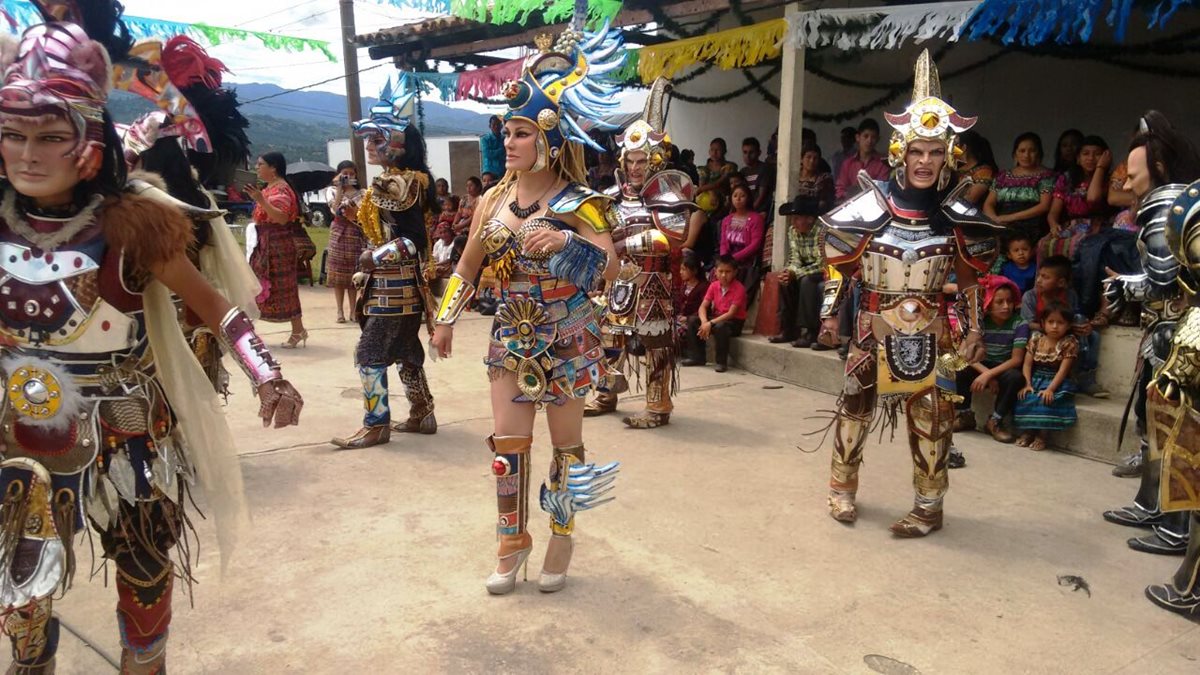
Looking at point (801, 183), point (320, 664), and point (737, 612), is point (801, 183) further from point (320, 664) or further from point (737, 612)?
point (320, 664)

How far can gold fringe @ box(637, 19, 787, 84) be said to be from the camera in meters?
7.49

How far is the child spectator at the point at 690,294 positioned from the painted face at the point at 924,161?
417 centimetres

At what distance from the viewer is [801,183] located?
27.0 feet

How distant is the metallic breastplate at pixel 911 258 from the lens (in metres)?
3.90

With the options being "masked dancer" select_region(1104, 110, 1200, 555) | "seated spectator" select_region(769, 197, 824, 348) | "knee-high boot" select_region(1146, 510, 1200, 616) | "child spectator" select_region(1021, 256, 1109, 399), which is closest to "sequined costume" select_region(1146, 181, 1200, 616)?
"knee-high boot" select_region(1146, 510, 1200, 616)

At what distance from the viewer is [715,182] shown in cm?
918

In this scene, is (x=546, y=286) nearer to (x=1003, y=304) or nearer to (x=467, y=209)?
(x=1003, y=304)

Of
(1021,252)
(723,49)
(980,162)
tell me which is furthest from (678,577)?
(723,49)

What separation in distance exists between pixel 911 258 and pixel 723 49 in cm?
456

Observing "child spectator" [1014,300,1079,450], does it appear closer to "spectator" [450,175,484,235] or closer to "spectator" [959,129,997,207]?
"spectator" [959,129,997,207]

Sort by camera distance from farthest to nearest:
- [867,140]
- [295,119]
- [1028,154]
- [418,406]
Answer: [295,119]
[867,140]
[1028,154]
[418,406]

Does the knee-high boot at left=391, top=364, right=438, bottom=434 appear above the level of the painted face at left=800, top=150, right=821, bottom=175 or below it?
below

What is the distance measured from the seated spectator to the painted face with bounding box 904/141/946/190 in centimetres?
361

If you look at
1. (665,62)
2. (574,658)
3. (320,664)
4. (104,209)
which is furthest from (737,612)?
(665,62)
